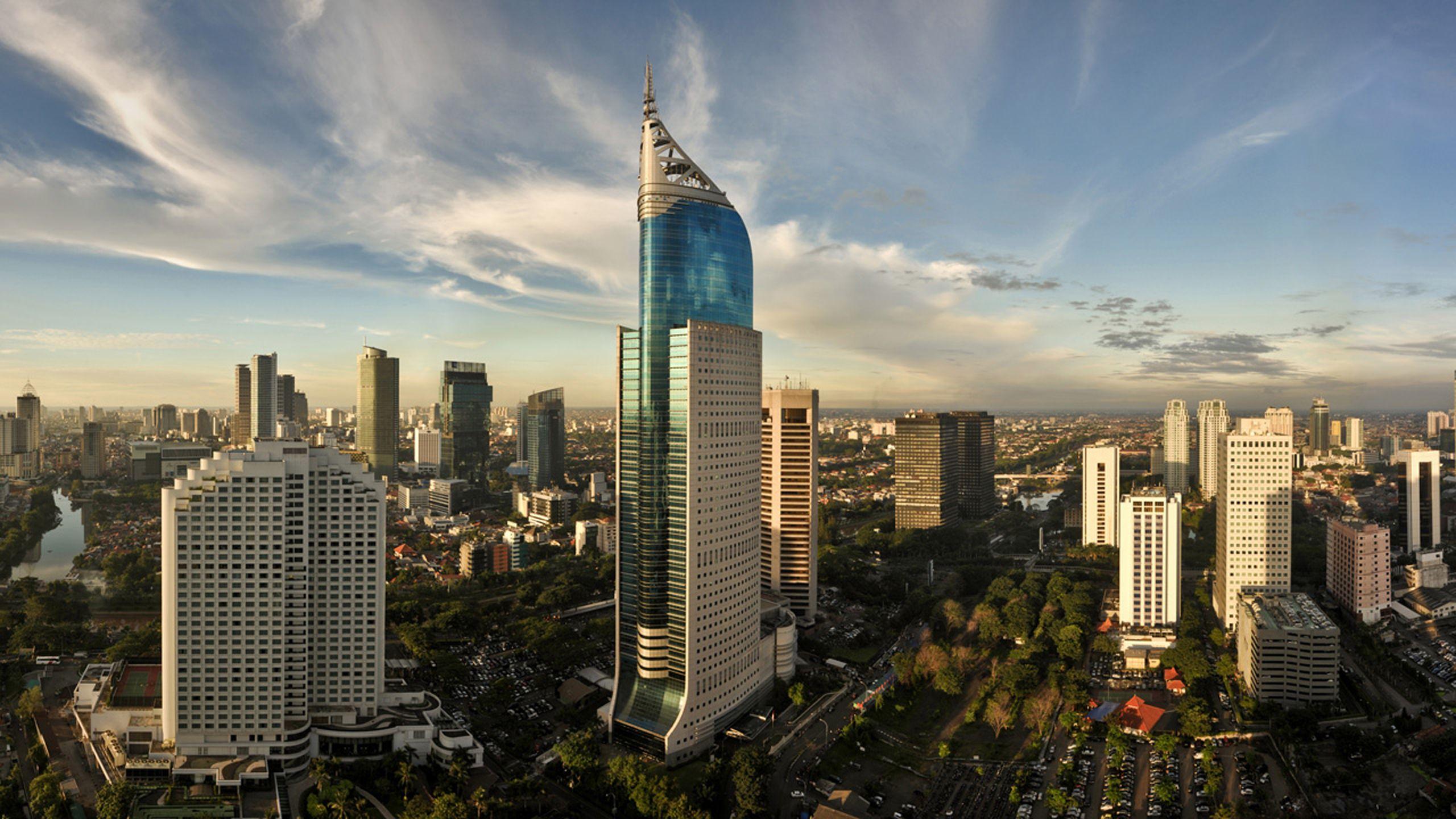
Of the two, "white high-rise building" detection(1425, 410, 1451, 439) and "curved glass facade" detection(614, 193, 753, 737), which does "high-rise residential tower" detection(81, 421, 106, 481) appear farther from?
"white high-rise building" detection(1425, 410, 1451, 439)

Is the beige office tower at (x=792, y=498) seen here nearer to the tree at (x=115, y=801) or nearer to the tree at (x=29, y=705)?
the tree at (x=115, y=801)

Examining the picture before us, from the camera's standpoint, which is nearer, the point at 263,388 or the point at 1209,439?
the point at 263,388

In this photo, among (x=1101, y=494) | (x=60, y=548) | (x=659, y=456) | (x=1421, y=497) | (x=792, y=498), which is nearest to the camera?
(x=659, y=456)

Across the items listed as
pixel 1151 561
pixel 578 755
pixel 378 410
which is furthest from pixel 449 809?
pixel 378 410

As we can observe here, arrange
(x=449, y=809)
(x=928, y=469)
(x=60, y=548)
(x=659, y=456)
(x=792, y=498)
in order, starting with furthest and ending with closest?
(x=928, y=469) → (x=60, y=548) → (x=792, y=498) → (x=659, y=456) → (x=449, y=809)

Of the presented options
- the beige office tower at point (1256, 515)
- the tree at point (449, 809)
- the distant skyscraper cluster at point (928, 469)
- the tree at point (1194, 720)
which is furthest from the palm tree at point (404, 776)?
the distant skyscraper cluster at point (928, 469)

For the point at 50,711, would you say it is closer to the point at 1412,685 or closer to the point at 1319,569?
the point at 1412,685

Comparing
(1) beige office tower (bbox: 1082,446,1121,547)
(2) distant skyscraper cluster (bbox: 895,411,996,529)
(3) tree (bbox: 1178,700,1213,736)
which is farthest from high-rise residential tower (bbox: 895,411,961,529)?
(3) tree (bbox: 1178,700,1213,736)

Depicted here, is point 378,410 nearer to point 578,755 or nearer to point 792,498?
point 792,498
